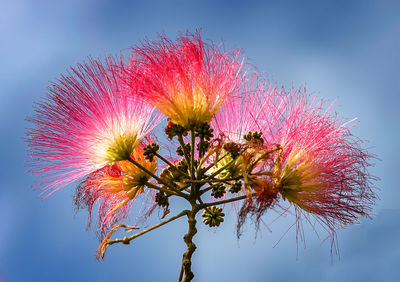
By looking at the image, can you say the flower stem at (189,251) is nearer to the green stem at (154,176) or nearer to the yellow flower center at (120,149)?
the green stem at (154,176)

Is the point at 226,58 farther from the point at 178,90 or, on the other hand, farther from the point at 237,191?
the point at 237,191

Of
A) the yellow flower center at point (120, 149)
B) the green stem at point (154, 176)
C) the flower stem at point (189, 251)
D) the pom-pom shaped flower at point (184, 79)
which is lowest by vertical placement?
the flower stem at point (189, 251)

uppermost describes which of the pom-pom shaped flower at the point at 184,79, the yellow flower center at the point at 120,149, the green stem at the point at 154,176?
the pom-pom shaped flower at the point at 184,79

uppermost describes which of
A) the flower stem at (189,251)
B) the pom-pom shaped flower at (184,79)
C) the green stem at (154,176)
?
the pom-pom shaped flower at (184,79)

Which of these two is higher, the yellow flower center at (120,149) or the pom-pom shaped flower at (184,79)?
the pom-pom shaped flower at (184,79)

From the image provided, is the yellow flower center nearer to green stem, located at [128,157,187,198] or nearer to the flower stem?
green stem, located at [128,157,187,198]

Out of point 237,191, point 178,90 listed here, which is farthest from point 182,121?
point 237,191

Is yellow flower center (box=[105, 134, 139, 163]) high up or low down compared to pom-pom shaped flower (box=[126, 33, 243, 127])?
down

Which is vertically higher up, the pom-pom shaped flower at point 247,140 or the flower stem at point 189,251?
the pom-pom shaped flower at point 247,140

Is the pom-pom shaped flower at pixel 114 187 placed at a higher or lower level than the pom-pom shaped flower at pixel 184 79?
lower
